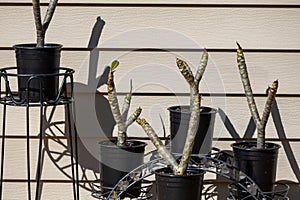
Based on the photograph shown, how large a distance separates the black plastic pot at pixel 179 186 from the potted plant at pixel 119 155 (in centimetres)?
18

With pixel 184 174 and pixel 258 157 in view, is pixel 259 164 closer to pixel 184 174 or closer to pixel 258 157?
pixel 258 157

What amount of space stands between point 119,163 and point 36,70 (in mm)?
382

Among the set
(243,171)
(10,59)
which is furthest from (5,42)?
(243,171)

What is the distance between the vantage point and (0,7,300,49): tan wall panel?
79.7 inches

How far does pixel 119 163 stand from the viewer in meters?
1.85

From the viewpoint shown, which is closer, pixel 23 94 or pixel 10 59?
pixel 23 94

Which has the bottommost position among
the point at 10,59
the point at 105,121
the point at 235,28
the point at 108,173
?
the point at 108,173

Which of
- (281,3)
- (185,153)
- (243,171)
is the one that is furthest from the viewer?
(281,3)

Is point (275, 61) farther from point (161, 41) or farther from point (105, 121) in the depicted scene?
point (105, 121)

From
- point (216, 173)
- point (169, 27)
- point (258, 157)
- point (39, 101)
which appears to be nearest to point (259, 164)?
point (258, 157)

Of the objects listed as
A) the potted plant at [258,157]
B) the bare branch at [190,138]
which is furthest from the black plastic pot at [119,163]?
the potted plant at [258,157]

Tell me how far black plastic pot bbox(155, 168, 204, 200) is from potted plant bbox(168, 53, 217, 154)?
188mm

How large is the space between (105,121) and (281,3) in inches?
28.3

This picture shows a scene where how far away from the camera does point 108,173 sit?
1.87 m
